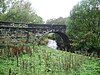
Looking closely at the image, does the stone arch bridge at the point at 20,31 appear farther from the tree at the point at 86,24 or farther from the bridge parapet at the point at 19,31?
the tree at the point at 86,24

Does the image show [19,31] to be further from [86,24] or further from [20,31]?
[86,24]

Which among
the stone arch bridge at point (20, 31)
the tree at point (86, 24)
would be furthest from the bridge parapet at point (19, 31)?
the tree at point (86, 24)

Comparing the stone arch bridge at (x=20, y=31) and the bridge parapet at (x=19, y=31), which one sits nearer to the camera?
the stone arch bridge at (x=20, y=31)

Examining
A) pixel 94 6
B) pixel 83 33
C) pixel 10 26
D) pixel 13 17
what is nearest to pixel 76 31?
pixel 83 33

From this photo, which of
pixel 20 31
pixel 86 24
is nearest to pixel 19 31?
pixel 20 31

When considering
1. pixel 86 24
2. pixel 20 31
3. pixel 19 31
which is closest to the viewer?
pixel 86 24

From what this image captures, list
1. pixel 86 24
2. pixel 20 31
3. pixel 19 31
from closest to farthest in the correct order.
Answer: pixel 86 24 < pixel 19 31 < pixel 20 31

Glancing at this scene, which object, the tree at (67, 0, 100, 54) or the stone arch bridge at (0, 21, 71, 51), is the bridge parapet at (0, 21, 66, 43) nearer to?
the stone arch bridge at (0, 21, 71, 51)

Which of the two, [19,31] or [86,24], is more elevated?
[86,24]

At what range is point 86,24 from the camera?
120 feet

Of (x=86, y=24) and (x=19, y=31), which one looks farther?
(x=19, y=31)

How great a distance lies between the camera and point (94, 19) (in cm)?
3612

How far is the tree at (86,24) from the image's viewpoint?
34656 mm

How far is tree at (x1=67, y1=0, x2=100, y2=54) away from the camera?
114ft
